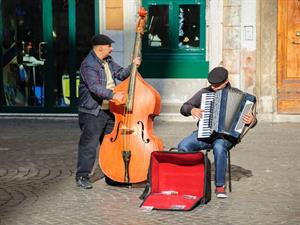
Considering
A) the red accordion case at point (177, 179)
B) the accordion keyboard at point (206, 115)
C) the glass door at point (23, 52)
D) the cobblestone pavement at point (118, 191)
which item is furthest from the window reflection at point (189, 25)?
the red accordion case at point (177, 179)

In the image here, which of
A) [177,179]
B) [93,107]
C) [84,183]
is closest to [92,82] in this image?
[93,107]

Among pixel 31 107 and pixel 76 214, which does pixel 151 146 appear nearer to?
pixel 76 214

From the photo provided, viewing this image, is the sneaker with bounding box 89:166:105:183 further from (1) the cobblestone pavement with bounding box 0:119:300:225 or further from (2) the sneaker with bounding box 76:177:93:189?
(2) the sneaker with bounding box 76:177:93:189

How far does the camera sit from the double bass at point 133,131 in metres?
8.53

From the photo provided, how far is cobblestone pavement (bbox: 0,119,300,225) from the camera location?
754cm

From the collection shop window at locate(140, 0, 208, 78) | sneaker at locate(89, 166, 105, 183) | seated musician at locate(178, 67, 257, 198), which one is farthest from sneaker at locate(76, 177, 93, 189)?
shop window at locate(140, 0, 208, 78)

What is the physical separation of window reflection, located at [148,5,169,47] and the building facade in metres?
0.02

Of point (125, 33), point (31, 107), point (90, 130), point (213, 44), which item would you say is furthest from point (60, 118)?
point (90, 130)

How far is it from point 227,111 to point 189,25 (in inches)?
292

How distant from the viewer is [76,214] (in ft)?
25.2

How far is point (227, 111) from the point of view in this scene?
827 centimetres

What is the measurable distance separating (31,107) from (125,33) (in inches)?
91.8

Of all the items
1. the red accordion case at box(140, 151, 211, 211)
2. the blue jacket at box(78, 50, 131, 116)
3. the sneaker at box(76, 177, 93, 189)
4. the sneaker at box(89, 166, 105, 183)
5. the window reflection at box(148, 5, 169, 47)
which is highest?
the window reflection at box(148, 5, 169, 47)

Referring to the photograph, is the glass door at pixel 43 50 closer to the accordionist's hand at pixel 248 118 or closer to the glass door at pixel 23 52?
the glass door at pixel 23 52
